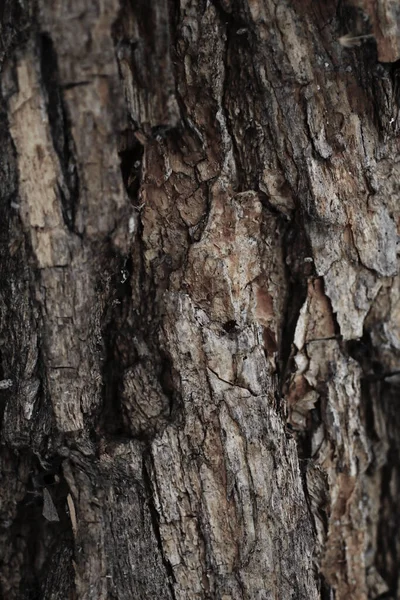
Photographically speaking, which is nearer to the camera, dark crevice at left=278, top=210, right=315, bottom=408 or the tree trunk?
the tree trunk

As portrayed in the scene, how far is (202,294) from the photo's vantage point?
81.6 inches

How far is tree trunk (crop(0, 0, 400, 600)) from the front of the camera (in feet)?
6.28

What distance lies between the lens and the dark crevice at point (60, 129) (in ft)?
5.89

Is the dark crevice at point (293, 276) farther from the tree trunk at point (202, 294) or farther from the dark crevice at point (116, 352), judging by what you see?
the dark crevice at point (116, 352)

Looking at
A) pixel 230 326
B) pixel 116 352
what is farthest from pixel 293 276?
pixel 116 352

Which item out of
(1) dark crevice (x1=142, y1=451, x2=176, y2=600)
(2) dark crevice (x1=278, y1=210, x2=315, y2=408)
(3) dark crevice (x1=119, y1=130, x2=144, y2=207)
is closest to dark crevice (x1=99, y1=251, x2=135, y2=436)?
(1) dark crevice (x1=142, y1=451, x2=176, y2=600)

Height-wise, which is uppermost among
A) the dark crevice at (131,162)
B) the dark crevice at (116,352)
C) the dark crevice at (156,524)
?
the dark crevice at (131,162)

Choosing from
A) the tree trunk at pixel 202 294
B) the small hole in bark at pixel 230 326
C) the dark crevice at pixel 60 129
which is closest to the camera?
the dark crevice at pixel 60 129

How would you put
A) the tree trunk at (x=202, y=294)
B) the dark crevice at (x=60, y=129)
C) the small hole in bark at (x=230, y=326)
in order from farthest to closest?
the small hole in bark at (x=230, y=326) < the tree trunk at (x=202, y=294) < the dark crevice at (x=60, y=129)

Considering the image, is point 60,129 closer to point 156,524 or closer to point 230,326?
point 230,326

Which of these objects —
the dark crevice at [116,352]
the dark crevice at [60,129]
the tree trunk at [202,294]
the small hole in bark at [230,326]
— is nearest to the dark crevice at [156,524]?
the tree trunk at [202,294]

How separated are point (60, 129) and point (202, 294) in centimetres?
68

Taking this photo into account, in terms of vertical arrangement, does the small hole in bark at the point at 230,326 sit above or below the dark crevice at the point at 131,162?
below

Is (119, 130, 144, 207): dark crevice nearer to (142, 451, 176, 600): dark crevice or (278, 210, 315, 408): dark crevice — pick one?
(278, 210, 315, 408): dark crevice
